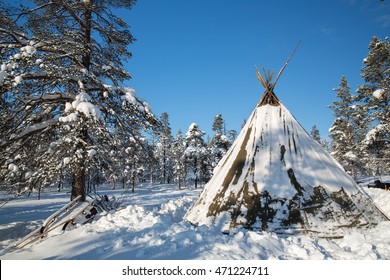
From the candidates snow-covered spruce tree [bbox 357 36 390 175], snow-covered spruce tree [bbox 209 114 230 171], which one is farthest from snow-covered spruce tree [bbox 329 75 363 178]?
snow-covered spruce tree [bbox 209 114 230 171]

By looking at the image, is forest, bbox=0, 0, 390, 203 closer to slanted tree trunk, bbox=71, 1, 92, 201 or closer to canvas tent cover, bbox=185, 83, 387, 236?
slanted tree trunk, bbox=71, 1, 92, 201

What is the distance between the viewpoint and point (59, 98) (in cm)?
878

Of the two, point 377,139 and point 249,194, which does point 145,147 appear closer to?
point 249,194

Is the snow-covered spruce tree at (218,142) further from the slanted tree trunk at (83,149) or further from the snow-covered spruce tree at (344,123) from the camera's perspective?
the slanted tree trunk at (83,149)

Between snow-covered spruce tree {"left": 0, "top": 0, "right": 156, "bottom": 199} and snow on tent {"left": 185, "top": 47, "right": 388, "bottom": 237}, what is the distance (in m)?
4.04

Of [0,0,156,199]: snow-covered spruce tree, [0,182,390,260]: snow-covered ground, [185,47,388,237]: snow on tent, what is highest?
[0,0,156,199]: snow-covered spruce tree

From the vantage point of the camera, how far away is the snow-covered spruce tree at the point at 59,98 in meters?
7.48

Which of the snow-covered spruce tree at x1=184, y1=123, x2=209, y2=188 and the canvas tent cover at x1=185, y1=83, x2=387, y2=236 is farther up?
the snow-covered spruce tree at x1=184, y1=123, x2=209, y2=188

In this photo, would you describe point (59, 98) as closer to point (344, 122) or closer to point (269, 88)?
point (269, 88)

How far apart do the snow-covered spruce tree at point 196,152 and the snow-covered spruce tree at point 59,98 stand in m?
28.0

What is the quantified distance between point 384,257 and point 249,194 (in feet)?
10.7

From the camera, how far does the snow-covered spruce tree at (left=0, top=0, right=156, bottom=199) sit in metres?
7.48

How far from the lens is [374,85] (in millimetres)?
19609

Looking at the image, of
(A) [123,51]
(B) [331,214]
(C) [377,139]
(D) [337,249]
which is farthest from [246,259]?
(C) [377,139]
